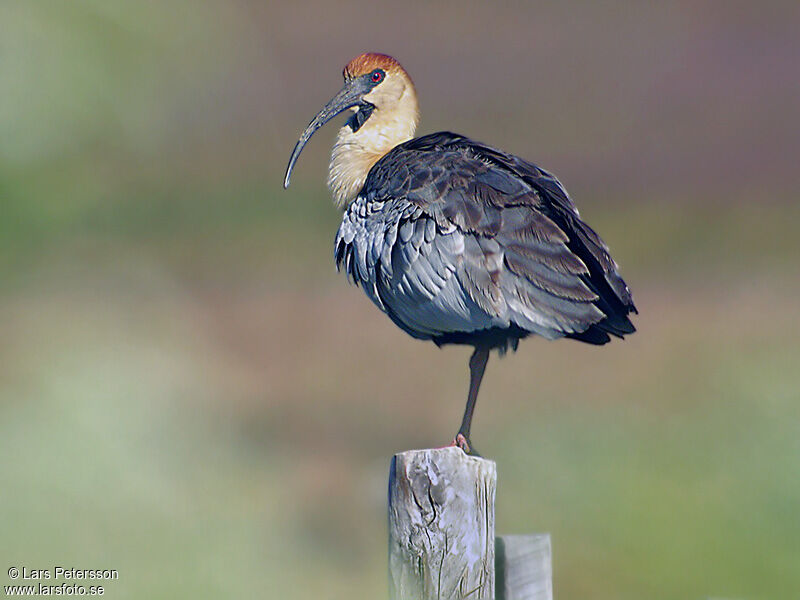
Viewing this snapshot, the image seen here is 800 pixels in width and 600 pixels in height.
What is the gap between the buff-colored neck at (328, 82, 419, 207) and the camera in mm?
6852

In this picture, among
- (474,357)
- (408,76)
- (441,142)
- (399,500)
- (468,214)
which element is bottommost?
(399,500)

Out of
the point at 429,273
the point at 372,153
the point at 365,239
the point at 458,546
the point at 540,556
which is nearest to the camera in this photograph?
the point at 458,546

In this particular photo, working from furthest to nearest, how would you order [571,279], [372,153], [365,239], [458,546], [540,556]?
[372,153]
[365,239]
[571,279]
[540,556]
[458,546]

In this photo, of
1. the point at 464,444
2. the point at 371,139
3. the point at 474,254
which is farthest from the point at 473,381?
the point at 371,139

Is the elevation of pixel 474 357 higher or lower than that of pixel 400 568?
higher

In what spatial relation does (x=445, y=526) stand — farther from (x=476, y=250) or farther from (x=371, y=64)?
(x=371, y=64)

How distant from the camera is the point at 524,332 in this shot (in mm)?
5668

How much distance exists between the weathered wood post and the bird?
1.44 m

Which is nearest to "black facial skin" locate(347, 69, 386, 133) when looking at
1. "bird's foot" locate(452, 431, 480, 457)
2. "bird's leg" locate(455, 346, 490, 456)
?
"bird's leg" locate(455, 346, 490, 456)

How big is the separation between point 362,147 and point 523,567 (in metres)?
3.71

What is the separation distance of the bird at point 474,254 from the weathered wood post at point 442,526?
144cm

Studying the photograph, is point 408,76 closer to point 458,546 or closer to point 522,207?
point 522,207

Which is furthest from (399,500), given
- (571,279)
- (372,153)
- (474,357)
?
(372,153)

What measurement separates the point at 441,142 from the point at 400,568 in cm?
296
